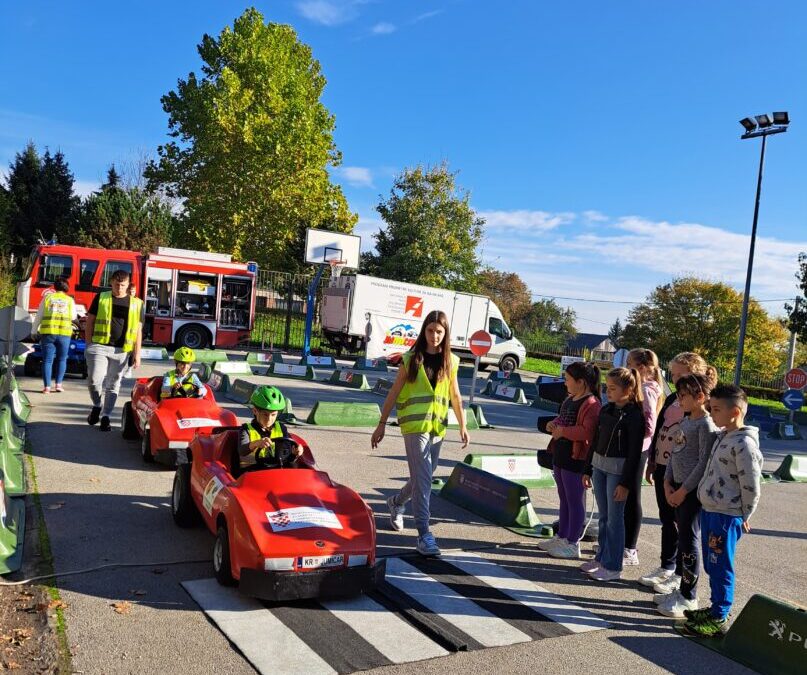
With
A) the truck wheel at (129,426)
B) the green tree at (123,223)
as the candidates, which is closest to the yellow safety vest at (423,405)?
the truck wheel at (129,426)

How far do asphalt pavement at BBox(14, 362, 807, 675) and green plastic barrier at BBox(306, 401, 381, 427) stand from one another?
3.96ft

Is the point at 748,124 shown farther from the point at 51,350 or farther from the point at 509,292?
the point at 509,292

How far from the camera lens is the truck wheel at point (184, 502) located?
604 cm

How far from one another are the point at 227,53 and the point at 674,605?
33644 millimetres

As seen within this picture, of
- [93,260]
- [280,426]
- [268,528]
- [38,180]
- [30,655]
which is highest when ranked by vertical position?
[38,180]

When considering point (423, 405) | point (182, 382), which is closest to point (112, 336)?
point (182, 382)

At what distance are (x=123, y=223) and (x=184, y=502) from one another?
111 ft

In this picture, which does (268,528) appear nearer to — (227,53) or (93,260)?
(93,260)

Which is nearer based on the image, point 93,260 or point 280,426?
point 280,426

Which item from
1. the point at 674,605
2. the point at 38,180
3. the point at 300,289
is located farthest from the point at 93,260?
the point at 38,180

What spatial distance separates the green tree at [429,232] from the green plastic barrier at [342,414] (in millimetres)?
28622

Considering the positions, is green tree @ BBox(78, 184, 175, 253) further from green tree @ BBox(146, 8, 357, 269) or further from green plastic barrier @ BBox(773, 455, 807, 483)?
green plastic barrier @ BBox(773, 455, 807, 483)

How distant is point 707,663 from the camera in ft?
14.3

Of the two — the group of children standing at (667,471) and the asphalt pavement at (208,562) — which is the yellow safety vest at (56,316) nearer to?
the asphalt pavement at (208,562)
